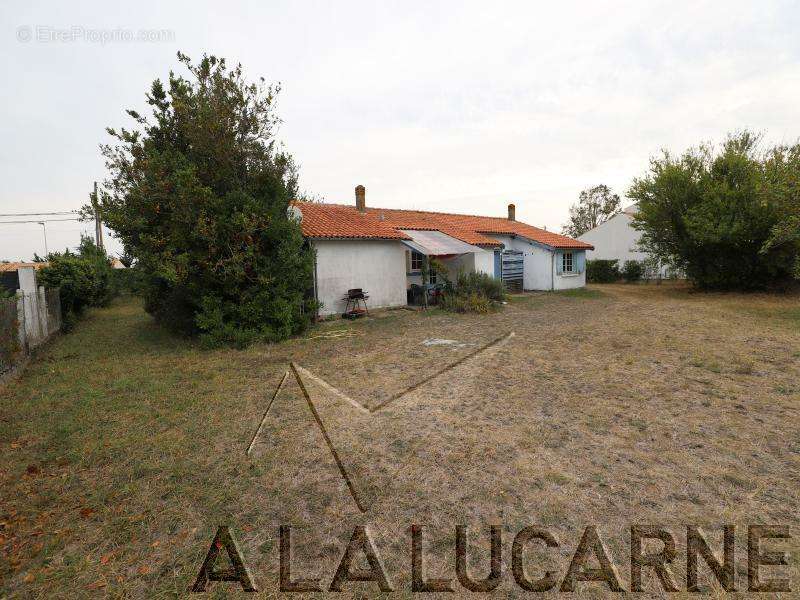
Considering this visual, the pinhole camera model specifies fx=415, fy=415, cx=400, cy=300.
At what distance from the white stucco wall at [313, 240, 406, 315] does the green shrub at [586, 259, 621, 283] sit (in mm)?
Result: 20371

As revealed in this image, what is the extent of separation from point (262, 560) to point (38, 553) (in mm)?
1889

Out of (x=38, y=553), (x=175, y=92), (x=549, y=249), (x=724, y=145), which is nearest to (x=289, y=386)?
(x=38, y=553)

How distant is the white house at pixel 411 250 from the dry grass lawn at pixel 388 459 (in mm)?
6797

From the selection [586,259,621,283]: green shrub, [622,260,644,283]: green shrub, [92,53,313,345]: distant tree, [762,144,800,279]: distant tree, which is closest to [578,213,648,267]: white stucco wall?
[622,260,644,283]: green shrub

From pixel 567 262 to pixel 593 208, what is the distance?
42013mm

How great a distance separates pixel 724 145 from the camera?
20.2 m

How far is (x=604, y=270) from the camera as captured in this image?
32188 millimetres

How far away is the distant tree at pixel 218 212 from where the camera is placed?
10.7 m

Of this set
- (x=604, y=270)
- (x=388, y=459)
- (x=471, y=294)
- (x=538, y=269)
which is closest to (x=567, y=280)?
(x=538, y=269)

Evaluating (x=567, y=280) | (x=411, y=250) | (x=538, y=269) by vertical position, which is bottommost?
(x=567, y=280)

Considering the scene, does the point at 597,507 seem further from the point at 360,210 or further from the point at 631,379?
the point at 360,210

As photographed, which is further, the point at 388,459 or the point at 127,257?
the point at 127,257

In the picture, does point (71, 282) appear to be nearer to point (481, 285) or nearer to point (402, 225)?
point (402, 225)

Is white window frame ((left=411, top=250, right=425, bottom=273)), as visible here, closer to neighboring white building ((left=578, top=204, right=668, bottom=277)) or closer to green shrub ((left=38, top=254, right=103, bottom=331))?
green shrub ((left=38, top=254, right=103, bottom=331))
